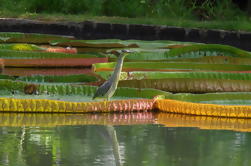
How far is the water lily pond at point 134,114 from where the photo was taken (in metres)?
6.30

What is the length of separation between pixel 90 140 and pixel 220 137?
3.41ft

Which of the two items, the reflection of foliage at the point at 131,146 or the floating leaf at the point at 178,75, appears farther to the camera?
the floating leaf at the point at 178,75

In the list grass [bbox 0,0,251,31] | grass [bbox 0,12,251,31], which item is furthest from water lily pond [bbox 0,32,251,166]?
grass [bbox 0,0,251,31]

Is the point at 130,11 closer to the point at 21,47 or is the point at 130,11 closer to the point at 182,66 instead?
the point at 21,47

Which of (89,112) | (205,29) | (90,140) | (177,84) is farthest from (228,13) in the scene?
(90,140)

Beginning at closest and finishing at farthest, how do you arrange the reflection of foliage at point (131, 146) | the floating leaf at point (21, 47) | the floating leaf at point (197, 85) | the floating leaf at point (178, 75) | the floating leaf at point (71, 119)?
the reflection of foliage at point (131, 146)
the floating leaf at point (71, 119)
the floating leaf at point (197, 85)
the floating leaf at point (178, 75)
the floating leaf at point (21, 47)

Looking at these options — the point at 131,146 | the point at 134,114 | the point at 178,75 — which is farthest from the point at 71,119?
the point at 178,75

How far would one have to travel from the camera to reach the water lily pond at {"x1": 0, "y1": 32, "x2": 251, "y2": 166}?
6.30 m

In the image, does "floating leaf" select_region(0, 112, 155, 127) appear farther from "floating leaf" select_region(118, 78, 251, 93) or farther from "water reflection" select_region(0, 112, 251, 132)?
"floating leaf" select_region(118, 78, 251, 93)

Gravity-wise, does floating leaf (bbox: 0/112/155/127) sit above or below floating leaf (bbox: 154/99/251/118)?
below

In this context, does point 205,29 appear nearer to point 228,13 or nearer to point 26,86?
point 228,13

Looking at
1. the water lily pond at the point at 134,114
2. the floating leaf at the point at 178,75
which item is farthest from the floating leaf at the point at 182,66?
the floating leaf at the point at 178,75

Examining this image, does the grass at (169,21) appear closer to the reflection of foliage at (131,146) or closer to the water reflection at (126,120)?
the water reflection at (126,120)

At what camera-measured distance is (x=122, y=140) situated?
700 centimetres
